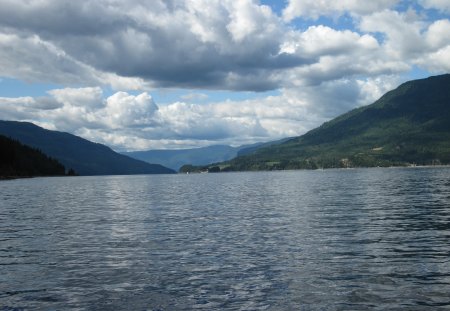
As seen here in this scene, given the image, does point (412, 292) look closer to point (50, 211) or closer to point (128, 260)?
point (128, 260)

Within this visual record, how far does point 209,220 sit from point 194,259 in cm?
2689

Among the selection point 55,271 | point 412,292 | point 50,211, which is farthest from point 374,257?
point 50,211

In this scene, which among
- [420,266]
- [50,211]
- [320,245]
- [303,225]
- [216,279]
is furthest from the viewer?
[50,211]

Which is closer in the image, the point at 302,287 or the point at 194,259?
the point at 302,287

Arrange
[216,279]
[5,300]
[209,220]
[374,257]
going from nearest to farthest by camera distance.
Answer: [5,300] → [216,279] → [374,257] → [209,220]

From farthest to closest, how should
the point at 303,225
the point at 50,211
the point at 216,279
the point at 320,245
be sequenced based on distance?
the point at 50,211
the point at 303,225
the point at 320,245
the point at 216,279

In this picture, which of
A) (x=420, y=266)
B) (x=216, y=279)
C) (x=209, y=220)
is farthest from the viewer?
(x=209, y=220)

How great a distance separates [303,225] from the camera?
54.5m

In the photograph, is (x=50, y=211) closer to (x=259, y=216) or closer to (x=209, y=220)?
(x=209, y=220)

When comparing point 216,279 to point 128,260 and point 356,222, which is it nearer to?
point 128,260

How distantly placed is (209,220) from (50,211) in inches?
1376

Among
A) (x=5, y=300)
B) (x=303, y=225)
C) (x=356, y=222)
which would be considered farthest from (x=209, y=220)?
(x=5, y=300)

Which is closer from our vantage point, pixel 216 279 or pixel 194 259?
pixel 216 279

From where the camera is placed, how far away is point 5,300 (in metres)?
25.2
